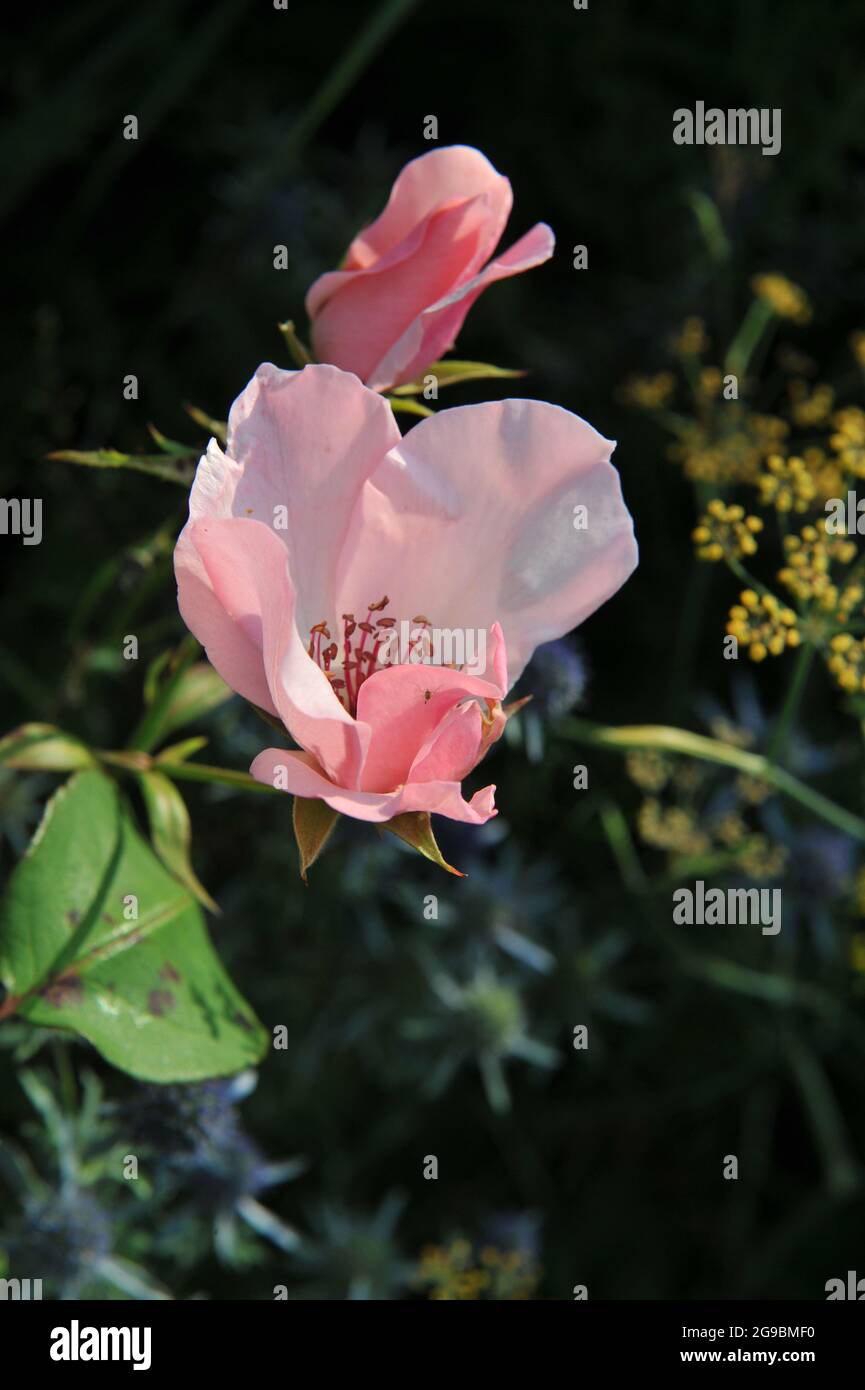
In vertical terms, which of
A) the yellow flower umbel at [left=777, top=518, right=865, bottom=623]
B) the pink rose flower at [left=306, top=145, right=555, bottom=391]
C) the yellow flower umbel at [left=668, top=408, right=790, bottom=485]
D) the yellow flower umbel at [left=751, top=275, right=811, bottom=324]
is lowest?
the yellow flower umbel at [left=777, top=518, right=865, bottom=623]

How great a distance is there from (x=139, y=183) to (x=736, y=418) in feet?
3.76

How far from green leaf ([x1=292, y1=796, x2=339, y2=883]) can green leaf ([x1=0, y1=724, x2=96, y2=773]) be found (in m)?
0.36

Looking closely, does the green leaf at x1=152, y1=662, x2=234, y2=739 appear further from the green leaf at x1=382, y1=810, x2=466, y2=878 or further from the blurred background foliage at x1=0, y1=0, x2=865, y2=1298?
the green leaf at x1=382, y1=810, x2=466, y2=878

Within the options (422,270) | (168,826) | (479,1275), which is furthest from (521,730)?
(479,1275)

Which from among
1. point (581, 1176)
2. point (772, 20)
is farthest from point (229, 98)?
point (581, 1176)

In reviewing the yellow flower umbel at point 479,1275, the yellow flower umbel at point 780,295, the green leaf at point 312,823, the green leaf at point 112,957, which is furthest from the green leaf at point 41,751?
the yellow flower umbel at point 780,295

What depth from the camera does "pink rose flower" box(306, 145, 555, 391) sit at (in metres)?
1.10

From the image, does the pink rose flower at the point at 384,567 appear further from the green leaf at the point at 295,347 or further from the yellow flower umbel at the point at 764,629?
the yellow flower umbel at the point at 764,629

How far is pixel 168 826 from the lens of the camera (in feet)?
4.03

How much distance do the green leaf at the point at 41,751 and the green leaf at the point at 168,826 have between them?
0.07 metres

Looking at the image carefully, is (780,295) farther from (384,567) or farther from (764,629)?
(384,567)

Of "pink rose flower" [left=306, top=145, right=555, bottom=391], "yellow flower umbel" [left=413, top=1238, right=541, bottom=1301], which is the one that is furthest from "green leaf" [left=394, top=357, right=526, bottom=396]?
"yellow flower umbel" [left=413, top=1238, right=541, bottom=1301]

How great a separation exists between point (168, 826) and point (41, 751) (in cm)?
14

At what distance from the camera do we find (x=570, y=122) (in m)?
2.37
